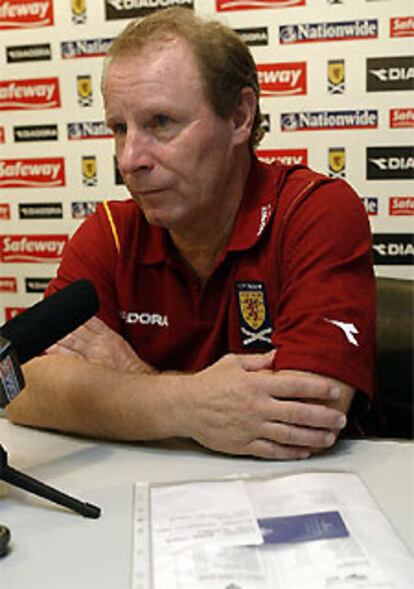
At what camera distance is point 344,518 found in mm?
770

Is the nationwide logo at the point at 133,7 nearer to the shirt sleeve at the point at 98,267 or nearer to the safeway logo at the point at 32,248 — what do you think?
the safeway logo at the point at 32,248

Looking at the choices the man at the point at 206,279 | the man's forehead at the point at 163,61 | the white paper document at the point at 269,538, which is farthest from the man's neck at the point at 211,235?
the white paper document at the point at 269,538

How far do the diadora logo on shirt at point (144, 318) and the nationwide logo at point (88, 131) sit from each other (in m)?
1.56

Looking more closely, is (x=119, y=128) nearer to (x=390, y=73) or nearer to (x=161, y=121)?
(x=161, y=121)

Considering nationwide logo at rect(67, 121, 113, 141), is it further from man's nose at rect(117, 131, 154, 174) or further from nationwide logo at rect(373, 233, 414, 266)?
man's nose at rect(117, 131, 154, 174)

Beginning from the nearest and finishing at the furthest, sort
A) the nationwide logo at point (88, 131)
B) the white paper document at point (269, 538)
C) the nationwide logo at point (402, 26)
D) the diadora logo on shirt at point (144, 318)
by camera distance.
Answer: the white paper document at point (269, 538)
the diadora logo on shirt at point (144, 318)
the nationwide logo at point (402, 26)
the nationwide logo at point (88, 131)

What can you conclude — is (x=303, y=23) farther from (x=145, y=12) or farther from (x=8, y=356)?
(x=8, y=356)

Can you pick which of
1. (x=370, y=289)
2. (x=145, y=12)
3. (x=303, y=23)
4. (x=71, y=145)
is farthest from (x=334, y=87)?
(x=370, y=289)

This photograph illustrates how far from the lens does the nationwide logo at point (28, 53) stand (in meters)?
2.78

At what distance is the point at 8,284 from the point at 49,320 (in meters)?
2.19

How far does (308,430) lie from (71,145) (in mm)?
2090

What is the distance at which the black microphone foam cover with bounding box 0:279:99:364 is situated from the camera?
808mm

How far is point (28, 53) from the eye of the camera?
280 centimetres

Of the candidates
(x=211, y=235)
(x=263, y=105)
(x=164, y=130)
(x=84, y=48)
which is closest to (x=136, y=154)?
(x=164, y=130)
